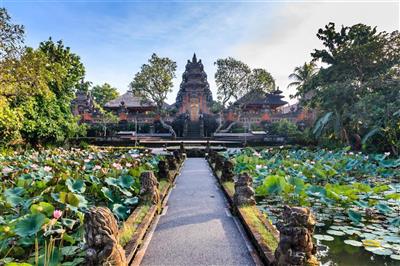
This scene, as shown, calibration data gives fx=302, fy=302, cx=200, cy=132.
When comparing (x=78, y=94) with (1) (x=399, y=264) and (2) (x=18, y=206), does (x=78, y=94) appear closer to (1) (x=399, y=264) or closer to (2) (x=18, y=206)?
(2) (x=18, y=206)

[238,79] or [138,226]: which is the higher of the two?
[238,79]

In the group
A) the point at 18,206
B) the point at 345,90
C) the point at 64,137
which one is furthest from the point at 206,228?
the point at 64,137

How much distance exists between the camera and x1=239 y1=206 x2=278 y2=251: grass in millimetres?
3230

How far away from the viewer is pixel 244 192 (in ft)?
15.8

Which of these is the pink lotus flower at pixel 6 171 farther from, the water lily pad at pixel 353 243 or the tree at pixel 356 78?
the tree at pixel 356 78

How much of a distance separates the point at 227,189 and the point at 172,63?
962 inches

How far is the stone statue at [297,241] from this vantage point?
2424 millimetres

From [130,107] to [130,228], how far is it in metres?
31.7

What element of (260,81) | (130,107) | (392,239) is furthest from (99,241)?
(130,107)

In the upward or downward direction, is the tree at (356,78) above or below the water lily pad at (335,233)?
above

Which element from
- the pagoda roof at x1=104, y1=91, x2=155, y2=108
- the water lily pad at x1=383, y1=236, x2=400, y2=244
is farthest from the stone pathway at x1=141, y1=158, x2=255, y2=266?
the pagoda roof at x1=104, y1=91, x2=155, y2=108

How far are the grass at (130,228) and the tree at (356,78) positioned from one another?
10.2m

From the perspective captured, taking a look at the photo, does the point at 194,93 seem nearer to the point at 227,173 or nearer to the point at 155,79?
the point at 155,79

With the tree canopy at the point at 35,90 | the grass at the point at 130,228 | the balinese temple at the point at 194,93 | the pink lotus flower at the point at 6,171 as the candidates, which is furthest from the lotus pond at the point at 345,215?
the balinese temple at the point at 194,93
